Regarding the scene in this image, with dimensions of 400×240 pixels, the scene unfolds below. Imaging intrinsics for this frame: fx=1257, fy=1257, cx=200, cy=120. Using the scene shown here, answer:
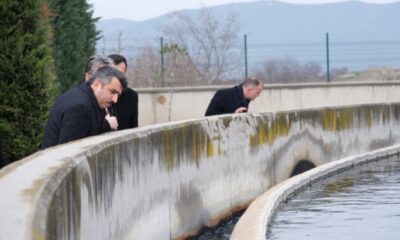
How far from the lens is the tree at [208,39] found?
53.8 meters

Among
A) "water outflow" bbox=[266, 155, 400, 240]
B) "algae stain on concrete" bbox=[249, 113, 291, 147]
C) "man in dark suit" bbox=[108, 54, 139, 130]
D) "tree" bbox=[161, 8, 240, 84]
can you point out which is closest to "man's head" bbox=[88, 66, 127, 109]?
"man in dark suit" bbox=[108, 54, 139, 130]

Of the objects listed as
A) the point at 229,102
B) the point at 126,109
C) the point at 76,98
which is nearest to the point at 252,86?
the point at 229,102

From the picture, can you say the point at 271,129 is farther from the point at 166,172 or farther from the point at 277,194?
the point at 166,172

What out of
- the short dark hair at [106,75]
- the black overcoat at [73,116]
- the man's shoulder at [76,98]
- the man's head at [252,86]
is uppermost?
the short dark hair at [106,75]

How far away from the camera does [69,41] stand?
22.8 meters

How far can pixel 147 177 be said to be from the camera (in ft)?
32.7

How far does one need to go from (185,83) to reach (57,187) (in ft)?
109

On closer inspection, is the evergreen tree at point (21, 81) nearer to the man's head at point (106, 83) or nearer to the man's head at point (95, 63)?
the man's head at point (95, 63)

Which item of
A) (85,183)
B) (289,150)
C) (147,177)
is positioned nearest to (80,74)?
(289,150)

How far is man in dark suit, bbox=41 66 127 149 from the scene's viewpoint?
8.57 metres

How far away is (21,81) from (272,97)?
49.1 ft

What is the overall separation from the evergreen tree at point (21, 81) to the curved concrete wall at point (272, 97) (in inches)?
530

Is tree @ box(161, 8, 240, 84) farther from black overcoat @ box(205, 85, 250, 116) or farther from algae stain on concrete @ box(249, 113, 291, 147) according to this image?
black overcoat @ box(205, 85, 250, 116)

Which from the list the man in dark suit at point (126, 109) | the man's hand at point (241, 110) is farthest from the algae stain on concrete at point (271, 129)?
the man in dark suit at point (126, 109)
